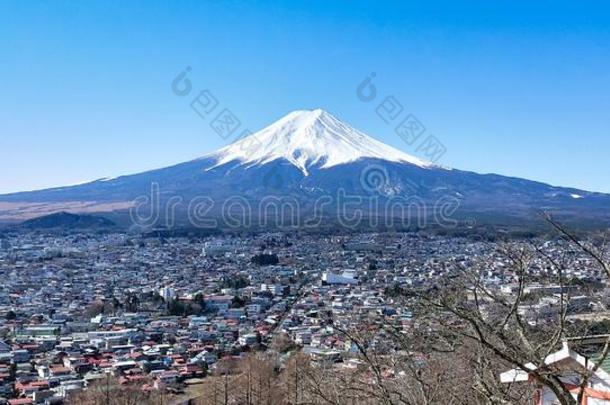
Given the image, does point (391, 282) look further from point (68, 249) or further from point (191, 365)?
point (68, 249)

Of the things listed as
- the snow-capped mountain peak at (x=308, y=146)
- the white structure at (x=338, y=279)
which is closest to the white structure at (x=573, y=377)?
the white structure at (x=338, y=279)

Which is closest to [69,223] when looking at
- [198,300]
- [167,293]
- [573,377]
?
[167,293]

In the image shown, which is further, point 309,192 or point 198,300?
point 309,192
